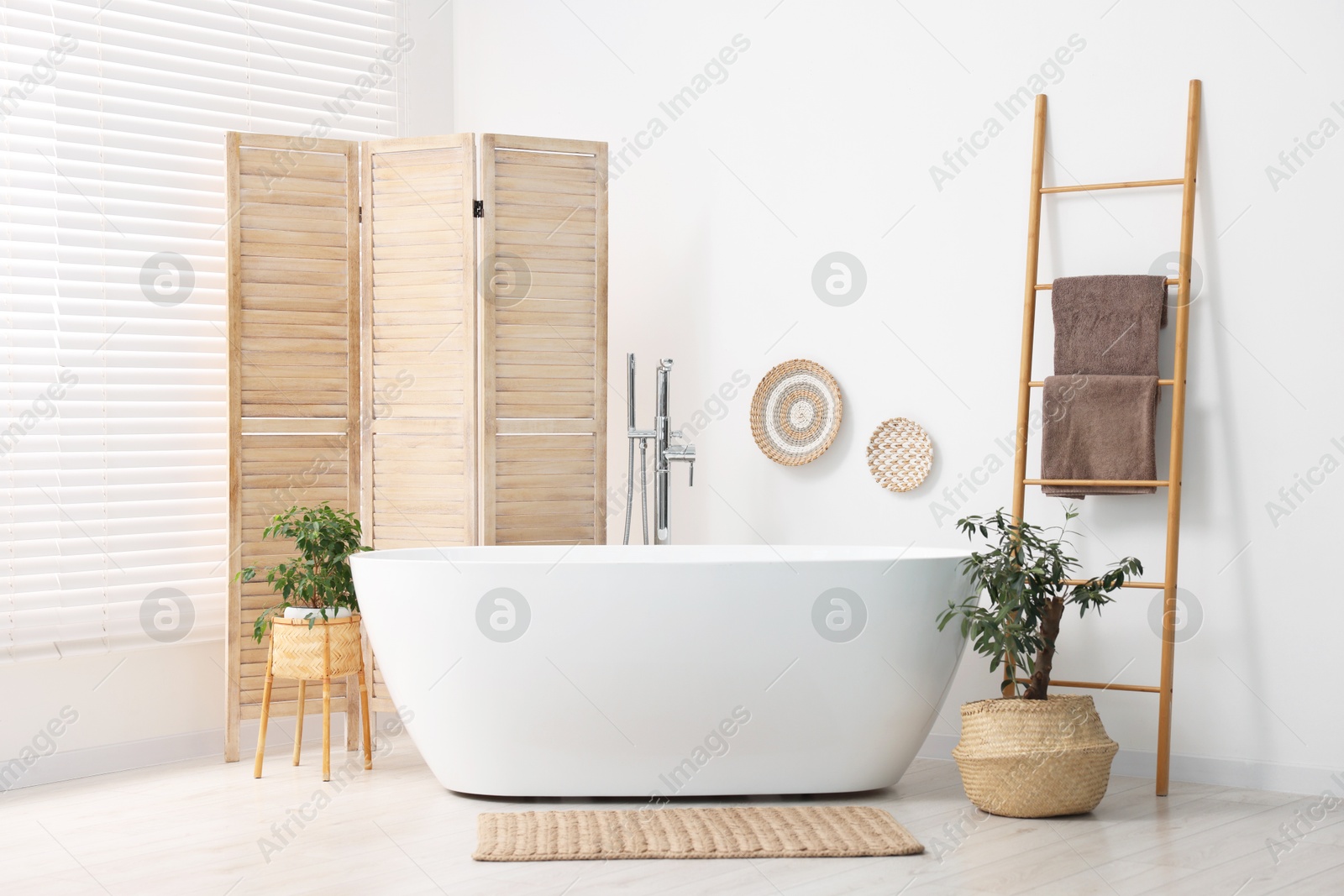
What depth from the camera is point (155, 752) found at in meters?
3.96

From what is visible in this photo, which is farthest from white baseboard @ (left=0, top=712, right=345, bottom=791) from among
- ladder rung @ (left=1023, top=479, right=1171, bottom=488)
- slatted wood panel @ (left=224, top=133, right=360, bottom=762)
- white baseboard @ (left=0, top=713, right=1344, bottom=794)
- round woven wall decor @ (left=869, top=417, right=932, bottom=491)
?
ladder rung @ (left=1023, top=479, right=1171, bottom=488)

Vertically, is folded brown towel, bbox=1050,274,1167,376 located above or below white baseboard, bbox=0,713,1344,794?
above

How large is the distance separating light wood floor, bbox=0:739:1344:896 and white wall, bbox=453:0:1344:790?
452 mm

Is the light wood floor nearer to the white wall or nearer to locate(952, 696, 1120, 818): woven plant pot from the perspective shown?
locate(952, 696, 1120, 818): woven plant pot

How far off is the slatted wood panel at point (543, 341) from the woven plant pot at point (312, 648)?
0.57m

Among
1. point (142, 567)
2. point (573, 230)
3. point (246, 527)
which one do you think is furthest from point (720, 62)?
point (142, 567)

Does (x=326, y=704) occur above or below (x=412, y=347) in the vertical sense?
below

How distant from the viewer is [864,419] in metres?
4.15

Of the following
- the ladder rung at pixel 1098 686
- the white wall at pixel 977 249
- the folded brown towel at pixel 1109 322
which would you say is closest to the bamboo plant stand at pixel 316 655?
the white wall at pixel 977 249

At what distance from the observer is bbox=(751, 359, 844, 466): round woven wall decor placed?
4.19 m

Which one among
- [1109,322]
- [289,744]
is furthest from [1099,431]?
[289,744]

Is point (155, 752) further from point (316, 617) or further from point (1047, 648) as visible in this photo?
point (1047, 648)

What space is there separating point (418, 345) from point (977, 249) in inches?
73.1

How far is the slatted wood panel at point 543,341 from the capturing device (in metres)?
4.04
